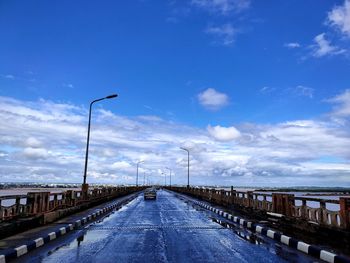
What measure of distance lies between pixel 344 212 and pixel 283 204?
5.97 meters

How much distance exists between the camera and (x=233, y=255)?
957 centimetres

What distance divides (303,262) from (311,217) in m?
5.40

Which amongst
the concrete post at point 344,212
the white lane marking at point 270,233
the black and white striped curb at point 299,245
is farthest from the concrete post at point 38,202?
the concrete post at point 344,212

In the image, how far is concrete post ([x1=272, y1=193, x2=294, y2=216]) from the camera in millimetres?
16450

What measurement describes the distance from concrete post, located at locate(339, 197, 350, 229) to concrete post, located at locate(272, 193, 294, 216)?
4562 millimetres

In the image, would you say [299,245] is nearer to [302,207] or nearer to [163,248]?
[163,248]

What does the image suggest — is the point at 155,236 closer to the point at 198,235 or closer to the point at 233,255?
the point at 198,235

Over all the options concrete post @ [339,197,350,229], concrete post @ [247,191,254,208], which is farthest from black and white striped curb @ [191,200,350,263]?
concrete post @ [247,191,254,208]

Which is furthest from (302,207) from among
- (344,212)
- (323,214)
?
(344,212)

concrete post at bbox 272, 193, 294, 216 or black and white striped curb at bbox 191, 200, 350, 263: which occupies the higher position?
concrete post at bbox 272, 193, 294, 216

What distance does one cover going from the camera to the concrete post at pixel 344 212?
11.3m

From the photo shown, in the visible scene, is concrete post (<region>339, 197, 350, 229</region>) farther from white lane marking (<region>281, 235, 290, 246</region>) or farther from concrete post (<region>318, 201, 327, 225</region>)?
white lane marking (<region>281, 235, 290, 246</region>)

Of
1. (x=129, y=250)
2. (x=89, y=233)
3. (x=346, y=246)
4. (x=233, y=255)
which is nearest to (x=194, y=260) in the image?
(x=233, y=255)

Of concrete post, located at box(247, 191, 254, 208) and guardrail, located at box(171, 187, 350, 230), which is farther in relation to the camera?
concrete post, located at box(247, 191, 254, 208)
